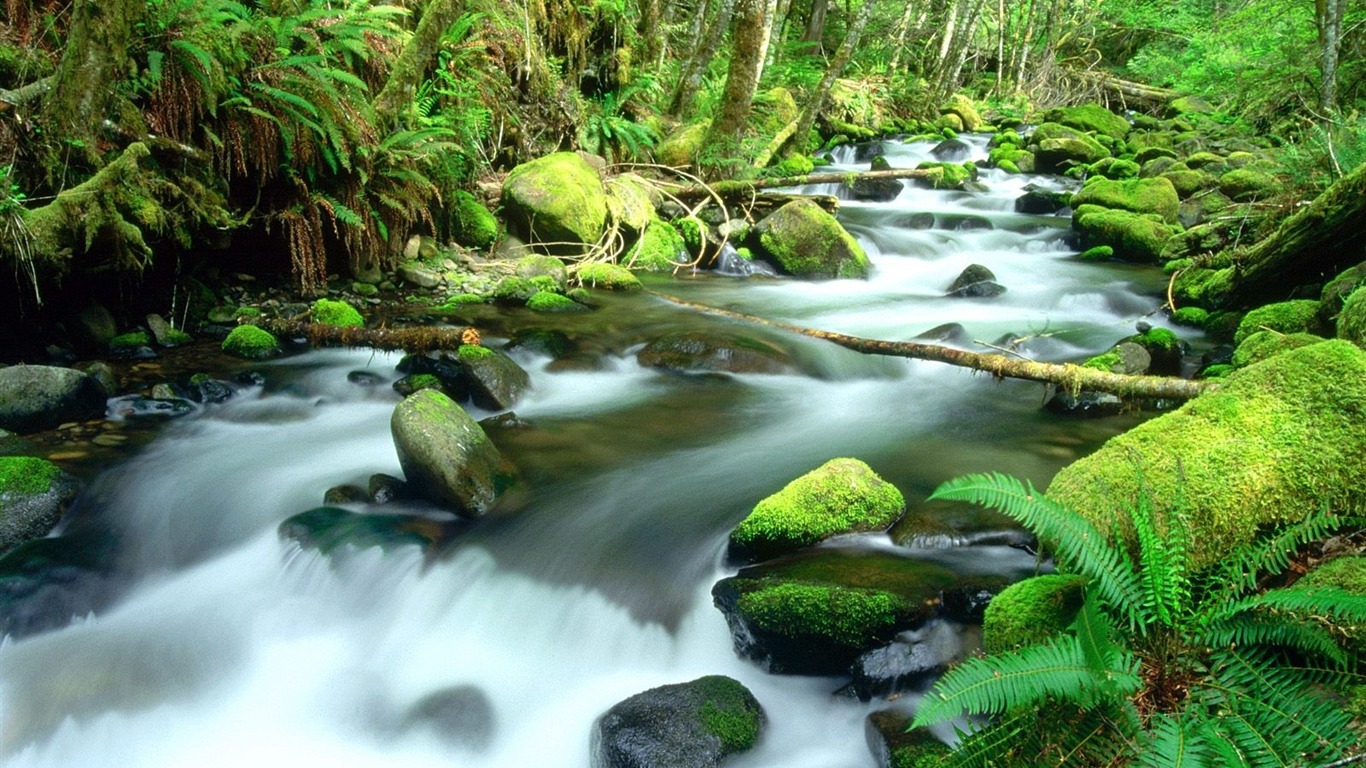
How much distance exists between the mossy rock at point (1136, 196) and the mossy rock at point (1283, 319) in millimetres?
5769

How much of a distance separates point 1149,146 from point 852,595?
18.0 m

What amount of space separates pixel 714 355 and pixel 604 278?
106 inches

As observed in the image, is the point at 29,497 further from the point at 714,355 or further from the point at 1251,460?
the point at 1251,460

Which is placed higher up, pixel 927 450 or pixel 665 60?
pixel 665 60

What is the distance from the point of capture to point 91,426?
516 centimetres

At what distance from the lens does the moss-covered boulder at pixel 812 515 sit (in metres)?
4.04

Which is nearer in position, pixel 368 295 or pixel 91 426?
pixel 91 426

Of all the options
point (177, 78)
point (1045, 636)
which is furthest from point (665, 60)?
point (1045, 636)

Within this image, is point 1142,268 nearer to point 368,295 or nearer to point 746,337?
point 746,337

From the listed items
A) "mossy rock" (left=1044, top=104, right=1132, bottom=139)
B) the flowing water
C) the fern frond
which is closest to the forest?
→ the fern frond

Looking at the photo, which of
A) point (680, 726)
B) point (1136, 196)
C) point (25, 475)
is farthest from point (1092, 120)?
point (25, 475)

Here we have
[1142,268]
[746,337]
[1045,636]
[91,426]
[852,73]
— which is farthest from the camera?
[852,73]

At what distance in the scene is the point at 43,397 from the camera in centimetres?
503

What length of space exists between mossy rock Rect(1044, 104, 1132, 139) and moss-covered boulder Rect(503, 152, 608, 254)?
15.5 m
